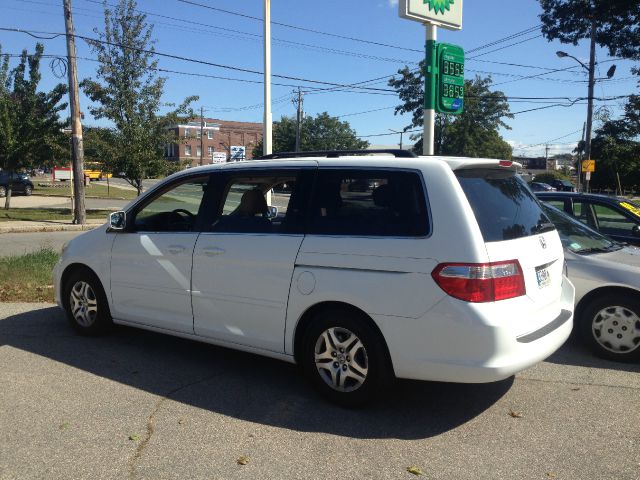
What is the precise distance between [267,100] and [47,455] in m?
10.1

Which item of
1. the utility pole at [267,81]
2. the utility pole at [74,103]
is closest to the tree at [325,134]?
the utility pole at [74,103]

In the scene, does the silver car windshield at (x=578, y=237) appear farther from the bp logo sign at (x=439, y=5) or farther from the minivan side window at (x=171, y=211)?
the bp logo sign at (x=439, y=5)

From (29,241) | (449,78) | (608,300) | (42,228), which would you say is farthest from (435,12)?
(42,228)

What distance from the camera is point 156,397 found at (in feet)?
13.4

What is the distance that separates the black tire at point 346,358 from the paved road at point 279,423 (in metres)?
0.15

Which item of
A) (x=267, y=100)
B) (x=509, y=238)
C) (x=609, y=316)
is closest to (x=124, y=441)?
(x=509, y=238)

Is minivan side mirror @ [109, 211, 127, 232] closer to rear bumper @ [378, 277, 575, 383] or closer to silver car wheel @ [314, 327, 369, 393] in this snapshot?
silver car wheel @ [314, 327, 369, 393]

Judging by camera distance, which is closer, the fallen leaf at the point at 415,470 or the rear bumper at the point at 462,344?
the fallen leaf at the point at 415,470

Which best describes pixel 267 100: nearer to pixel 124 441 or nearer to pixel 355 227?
pixel 355 227

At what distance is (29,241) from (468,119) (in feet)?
128

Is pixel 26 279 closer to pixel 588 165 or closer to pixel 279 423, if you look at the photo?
pixel 279 423

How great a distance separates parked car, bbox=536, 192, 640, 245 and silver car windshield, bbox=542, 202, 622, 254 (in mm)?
1165

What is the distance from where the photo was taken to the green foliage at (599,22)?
76.3ft

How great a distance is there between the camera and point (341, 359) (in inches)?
152
